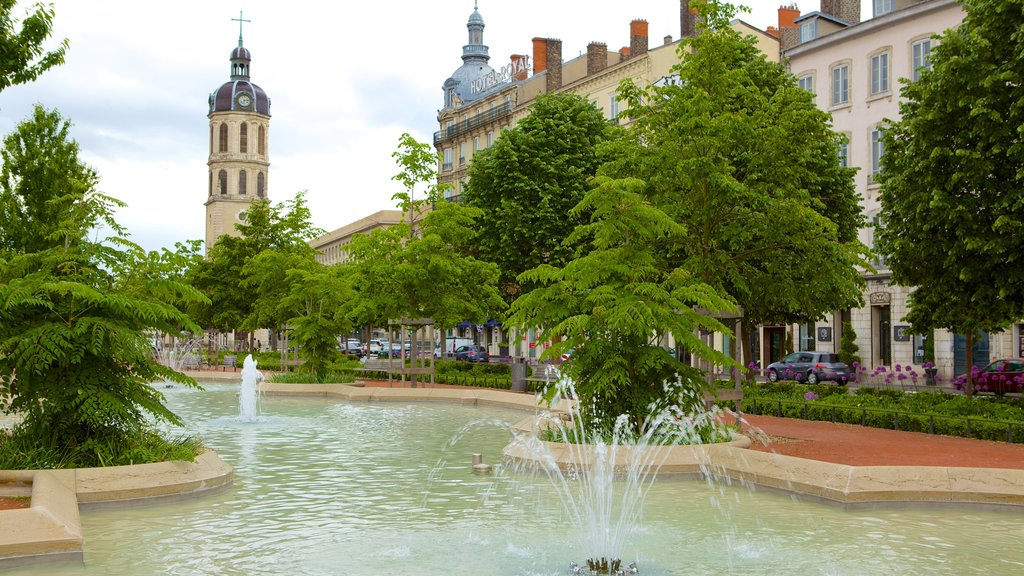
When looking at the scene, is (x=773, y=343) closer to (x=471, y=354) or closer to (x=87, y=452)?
(x=471, y=354)

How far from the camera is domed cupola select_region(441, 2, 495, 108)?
92188 mm

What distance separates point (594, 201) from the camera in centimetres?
1703

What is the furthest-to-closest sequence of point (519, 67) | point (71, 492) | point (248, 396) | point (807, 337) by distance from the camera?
1. point (519, 67)
2. point (807, 337)
3. point (248, 396)
4. point (71, 492)

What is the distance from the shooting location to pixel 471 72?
107m

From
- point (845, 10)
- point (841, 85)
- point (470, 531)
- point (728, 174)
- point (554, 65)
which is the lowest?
point (470, 531)

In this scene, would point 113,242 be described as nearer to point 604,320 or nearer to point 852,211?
point 604,320

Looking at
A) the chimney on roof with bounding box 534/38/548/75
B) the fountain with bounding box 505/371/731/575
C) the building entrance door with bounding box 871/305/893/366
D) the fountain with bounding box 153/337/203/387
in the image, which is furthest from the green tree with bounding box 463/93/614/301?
the chimney on roof with bounding box 534/38/548/75

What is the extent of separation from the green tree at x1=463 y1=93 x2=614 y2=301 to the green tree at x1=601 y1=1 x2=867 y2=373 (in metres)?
21.2

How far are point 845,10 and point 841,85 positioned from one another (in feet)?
16.7

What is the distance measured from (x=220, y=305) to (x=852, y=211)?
3430 cm

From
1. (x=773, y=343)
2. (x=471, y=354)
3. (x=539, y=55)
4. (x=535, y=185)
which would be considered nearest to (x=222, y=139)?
(x=539, y=55)

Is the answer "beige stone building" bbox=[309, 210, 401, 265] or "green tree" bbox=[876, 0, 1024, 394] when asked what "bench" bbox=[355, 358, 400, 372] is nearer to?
"green tree" bbox=[876, 0, 1024, 394]

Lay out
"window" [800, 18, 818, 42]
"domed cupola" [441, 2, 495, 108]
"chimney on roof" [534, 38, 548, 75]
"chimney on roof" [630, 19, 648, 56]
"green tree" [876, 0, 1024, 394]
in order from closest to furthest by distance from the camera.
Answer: "green tree" [876, 0, 1024, 394] < "window" [800, 18, 818, 42] < "chimney on roof" [630, 19, 648, 56] < "chimney on roof" [534, 38, 548, 75] < "domed cupola" [441, 2, 495, 108]

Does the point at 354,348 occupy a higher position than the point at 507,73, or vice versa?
the point at 507,73
